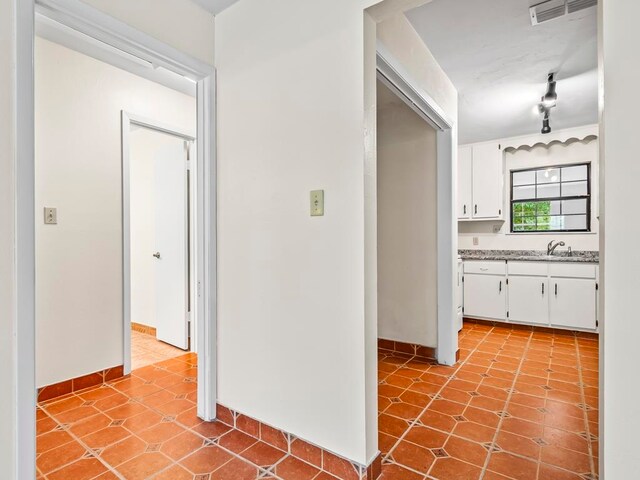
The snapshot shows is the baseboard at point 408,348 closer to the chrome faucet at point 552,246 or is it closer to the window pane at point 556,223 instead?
the chrome faucet at point 552,246

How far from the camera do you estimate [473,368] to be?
2922mm

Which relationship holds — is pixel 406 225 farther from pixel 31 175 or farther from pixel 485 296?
pixel 31 175

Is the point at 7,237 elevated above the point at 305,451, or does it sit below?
above

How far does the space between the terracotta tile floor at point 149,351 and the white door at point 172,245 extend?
2.7 inches

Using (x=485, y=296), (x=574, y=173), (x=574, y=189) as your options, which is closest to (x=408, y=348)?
(x=485, y=296)

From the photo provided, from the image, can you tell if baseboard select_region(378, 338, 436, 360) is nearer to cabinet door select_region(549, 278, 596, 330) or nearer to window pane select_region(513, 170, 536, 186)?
cabinet door select_region(549, 278, 596, 330)

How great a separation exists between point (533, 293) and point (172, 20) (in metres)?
4.50

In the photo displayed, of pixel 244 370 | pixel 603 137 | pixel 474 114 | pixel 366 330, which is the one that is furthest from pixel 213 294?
pixel 474 114

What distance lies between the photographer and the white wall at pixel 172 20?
1625 millimetres

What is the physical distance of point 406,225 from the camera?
129 inches

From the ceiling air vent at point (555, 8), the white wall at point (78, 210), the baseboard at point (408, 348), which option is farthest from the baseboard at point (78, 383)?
the ceiling air vent at point (555, 8)

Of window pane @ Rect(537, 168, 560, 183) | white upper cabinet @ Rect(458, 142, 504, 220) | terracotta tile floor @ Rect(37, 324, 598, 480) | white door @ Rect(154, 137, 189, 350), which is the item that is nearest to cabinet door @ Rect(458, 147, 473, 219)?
white upper cabinet @ Rect(458, 142, 504, 220)

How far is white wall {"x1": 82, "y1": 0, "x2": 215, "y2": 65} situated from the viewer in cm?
162

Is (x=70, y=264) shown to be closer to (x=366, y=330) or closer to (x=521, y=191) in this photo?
(x=366, y=330)
